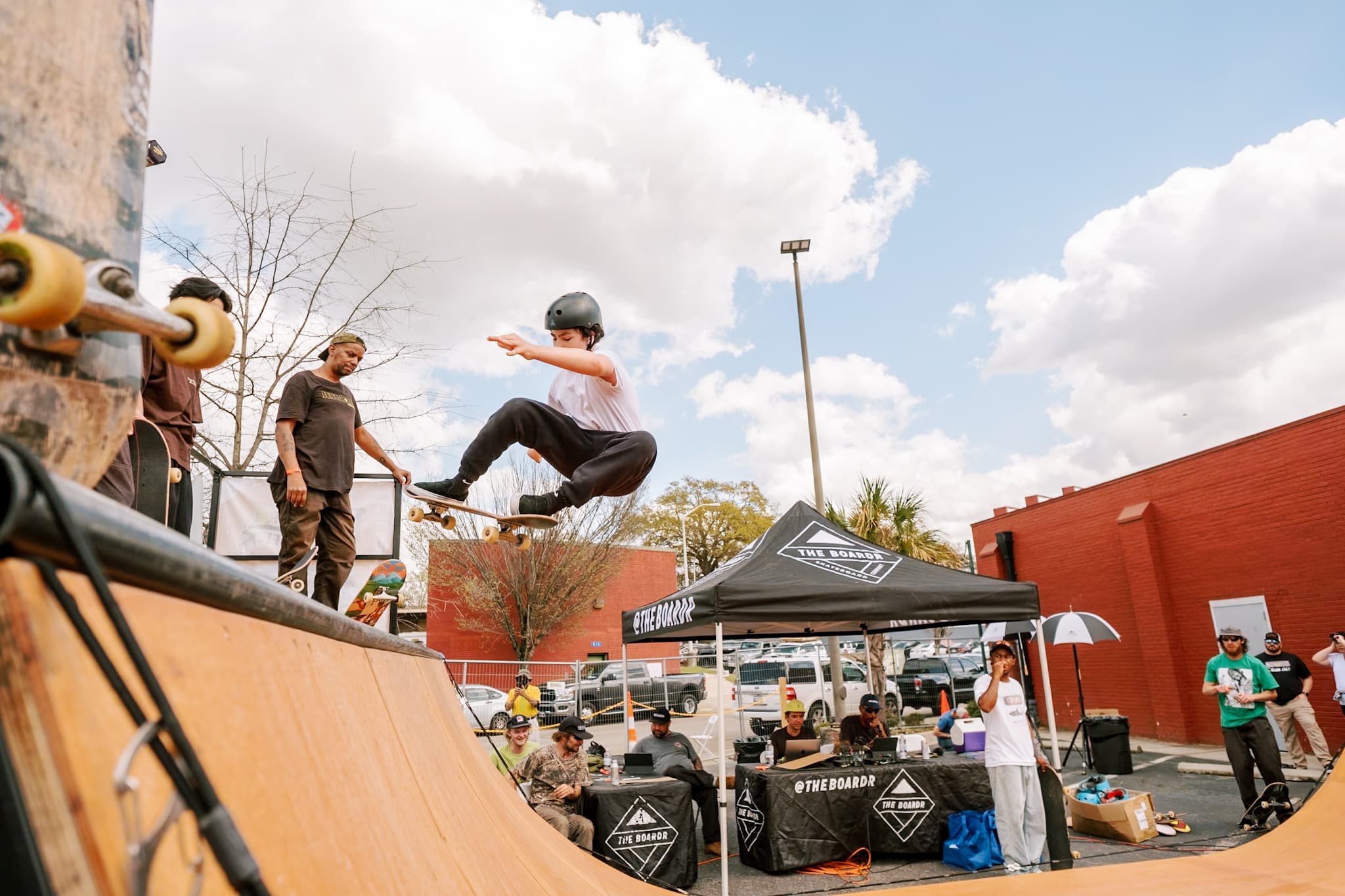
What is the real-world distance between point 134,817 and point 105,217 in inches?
31.6

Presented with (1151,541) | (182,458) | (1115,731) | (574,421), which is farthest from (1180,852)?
(1151,541)

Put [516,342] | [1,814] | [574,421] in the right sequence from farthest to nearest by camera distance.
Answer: [574,421], [516,342], [1,814]

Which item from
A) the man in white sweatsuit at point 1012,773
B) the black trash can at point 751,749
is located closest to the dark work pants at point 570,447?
the man in white sweatsuit at point 1012,773

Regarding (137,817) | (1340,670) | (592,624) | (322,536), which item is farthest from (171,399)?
(592,624)

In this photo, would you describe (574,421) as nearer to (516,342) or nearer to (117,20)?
(516,342)

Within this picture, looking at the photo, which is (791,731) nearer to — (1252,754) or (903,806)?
(903,806)

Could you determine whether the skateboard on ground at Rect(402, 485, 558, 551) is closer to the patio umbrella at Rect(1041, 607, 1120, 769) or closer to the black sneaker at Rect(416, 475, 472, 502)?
the black sneaker at Rect(416, 475, 472, 502)

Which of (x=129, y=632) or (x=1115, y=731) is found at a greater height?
(x=129, y=632)

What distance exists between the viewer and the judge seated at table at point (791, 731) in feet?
26.8

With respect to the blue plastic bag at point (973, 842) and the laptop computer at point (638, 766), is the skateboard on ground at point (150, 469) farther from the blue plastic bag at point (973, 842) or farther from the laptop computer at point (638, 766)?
the blue plastic bag at point (973, 842)

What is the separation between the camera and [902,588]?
6.64 m

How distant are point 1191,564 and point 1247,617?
→ 55.3 inches

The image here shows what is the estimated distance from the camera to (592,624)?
2909 cm

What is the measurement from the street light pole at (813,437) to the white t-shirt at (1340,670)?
6.37 metres
